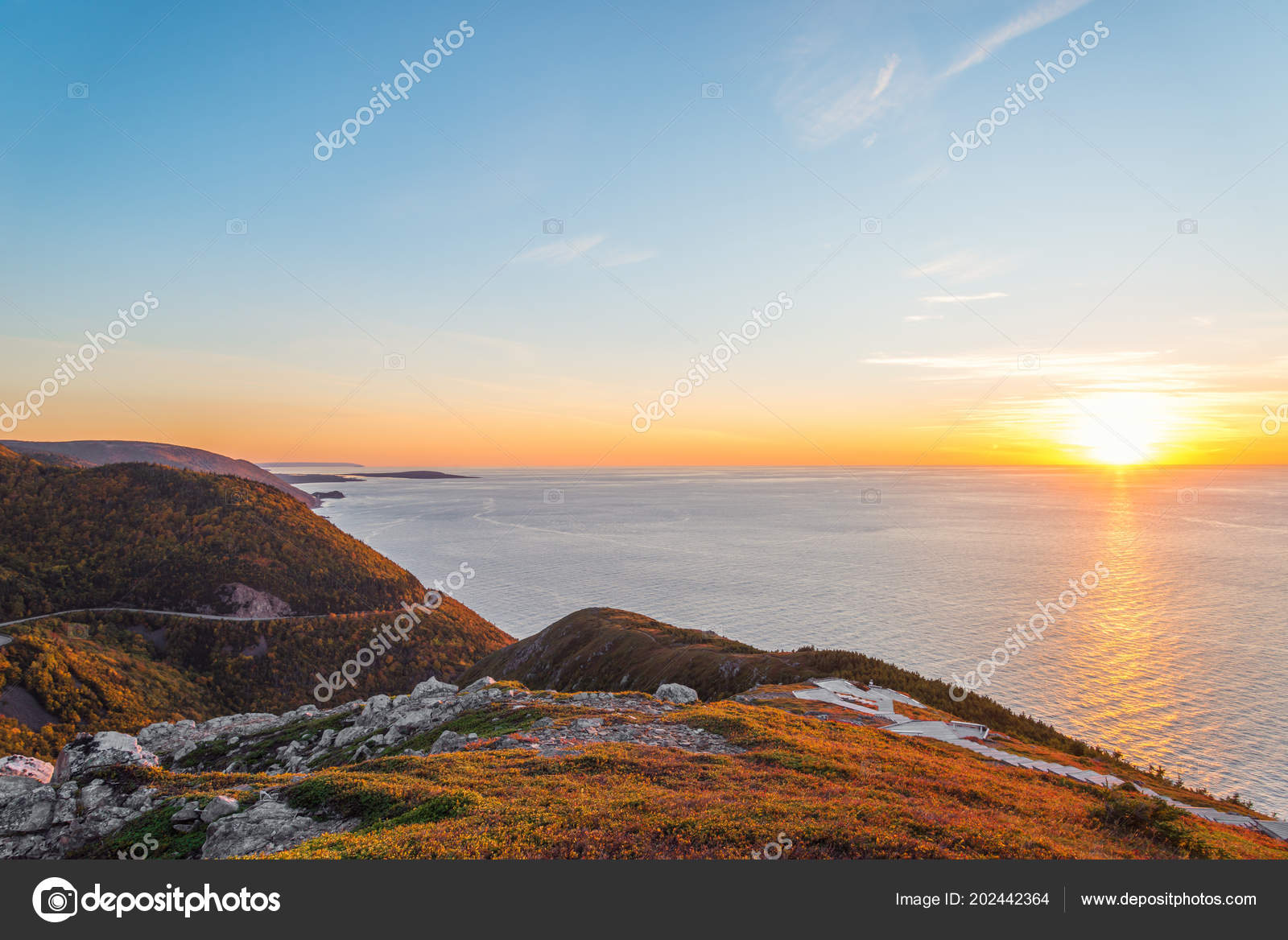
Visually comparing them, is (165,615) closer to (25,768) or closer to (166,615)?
(166,615)

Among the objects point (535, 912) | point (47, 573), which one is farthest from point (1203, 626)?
point (47, 573)

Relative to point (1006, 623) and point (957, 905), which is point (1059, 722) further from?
point (957, 905)

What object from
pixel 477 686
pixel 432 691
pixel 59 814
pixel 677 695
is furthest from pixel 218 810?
pixel 677 695

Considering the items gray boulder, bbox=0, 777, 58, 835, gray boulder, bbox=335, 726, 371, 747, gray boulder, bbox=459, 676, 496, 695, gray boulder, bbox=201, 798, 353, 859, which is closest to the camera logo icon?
gray boulder, bbox=201, 798, 353, 859

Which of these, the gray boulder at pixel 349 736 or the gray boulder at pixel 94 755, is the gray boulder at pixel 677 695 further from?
the gray boulder at pixel 94 755

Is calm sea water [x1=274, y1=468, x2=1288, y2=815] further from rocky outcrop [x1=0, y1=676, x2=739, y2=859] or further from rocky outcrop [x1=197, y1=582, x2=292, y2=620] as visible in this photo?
rocky outcrop [x1=0, y1=676, x2=739, y2=859]
